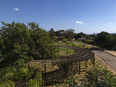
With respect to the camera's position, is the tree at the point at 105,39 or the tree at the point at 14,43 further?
the tree at the point at 105,39

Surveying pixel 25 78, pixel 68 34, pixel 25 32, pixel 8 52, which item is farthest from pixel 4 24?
pixel 68 34

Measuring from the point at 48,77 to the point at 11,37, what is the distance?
7.67m

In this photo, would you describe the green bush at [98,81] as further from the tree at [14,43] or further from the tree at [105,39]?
the tree at [105,39]

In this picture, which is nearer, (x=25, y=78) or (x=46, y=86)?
(x=25, y=78)

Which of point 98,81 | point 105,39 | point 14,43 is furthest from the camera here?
point 105,39

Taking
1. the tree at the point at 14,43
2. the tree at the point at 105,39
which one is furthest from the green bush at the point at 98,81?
the tree at the point at 105,39

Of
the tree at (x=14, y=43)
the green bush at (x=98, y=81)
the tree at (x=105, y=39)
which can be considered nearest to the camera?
the green bush at (x=98, y=81)

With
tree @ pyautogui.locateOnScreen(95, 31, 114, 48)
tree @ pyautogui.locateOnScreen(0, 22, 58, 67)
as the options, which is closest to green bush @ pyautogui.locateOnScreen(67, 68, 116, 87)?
tree @ pyautogui.locateOnScreen(0, 22, 58, 67)

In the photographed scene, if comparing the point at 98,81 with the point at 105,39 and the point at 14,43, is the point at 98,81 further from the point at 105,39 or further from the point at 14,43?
the point at 105,39

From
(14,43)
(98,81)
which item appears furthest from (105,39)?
(98,81)

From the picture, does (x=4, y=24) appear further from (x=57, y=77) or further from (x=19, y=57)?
(x=57, y=77)

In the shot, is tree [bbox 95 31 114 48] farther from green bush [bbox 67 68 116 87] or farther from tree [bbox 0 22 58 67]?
green bush [bbox 67 68 116 87]

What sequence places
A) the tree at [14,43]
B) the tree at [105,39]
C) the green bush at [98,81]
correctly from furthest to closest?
the tree at [105,39] < the tree at [14,43] < the green bush at [98,81]

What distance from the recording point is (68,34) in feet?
226
